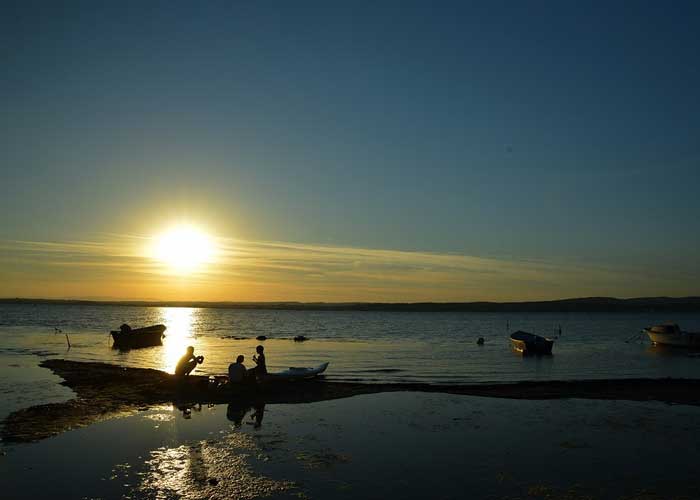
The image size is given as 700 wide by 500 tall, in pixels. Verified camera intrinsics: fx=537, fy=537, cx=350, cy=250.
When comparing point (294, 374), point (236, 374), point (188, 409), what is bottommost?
point (188, 409)

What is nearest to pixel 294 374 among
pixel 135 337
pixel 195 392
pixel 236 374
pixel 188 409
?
pixel 236 374

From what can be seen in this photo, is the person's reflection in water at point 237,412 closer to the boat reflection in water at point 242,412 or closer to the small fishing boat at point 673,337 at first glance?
the boat reflection in water at point 242,412

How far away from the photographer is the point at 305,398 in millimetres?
23000

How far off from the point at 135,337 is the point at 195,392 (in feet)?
133

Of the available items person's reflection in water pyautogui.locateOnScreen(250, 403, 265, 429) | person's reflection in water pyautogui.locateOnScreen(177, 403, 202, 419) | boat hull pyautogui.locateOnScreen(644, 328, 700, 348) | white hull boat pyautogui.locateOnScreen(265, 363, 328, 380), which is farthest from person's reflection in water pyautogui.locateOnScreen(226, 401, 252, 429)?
boat hull pyautogui.locateOnScreen(644, 328, 700, 348)

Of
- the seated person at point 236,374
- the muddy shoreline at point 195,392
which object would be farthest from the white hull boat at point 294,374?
the seated person at point 236,374

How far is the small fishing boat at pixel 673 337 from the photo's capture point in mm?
58578

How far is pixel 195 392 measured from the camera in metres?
22.4

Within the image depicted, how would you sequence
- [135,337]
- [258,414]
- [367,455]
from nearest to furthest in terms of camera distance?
[367,455] < [258,414] < [135,337]

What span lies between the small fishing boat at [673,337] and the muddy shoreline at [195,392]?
35451 millimetres

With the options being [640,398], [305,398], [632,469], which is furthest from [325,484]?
[640,398]

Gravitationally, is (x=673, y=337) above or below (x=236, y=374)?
below

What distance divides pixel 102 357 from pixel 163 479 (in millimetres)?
37370

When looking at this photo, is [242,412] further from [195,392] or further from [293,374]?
[293,374]
